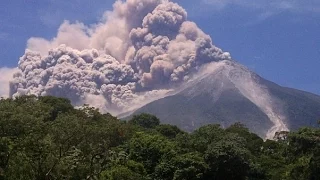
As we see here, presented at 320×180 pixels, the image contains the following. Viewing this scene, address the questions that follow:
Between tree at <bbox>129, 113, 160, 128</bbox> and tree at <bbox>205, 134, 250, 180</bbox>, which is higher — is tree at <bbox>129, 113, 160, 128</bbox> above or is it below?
above

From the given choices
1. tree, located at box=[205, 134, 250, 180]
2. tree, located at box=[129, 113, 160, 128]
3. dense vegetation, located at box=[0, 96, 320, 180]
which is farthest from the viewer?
tree, located at box=[129, 113, 160, 128]

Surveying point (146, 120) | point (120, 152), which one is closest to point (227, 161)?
point (120, 152)

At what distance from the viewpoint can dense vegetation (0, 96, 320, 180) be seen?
22.8 metres

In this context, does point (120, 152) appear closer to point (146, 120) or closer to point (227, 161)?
point (227, 161)

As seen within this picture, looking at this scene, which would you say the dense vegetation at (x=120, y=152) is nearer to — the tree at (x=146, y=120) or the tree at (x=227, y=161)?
the tree at (x=227, y=161)

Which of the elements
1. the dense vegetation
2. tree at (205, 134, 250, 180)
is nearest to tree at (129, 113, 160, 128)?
the dense vegetation

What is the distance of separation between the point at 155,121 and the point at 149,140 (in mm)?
43833

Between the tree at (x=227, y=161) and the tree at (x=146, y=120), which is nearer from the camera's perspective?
the tree at (x=227, y=161)

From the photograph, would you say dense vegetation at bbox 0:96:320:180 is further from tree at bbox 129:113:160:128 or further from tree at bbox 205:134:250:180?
tree at bbox 129:113:160:128

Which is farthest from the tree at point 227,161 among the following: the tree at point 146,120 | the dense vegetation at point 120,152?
the tree at point 146,120

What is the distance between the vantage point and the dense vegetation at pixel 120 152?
2277cm

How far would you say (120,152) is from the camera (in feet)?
105

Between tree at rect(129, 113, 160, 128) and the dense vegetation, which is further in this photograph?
tree at rect(129, 113, 160, 128)

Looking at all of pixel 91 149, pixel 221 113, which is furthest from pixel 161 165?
pixel 221 113
